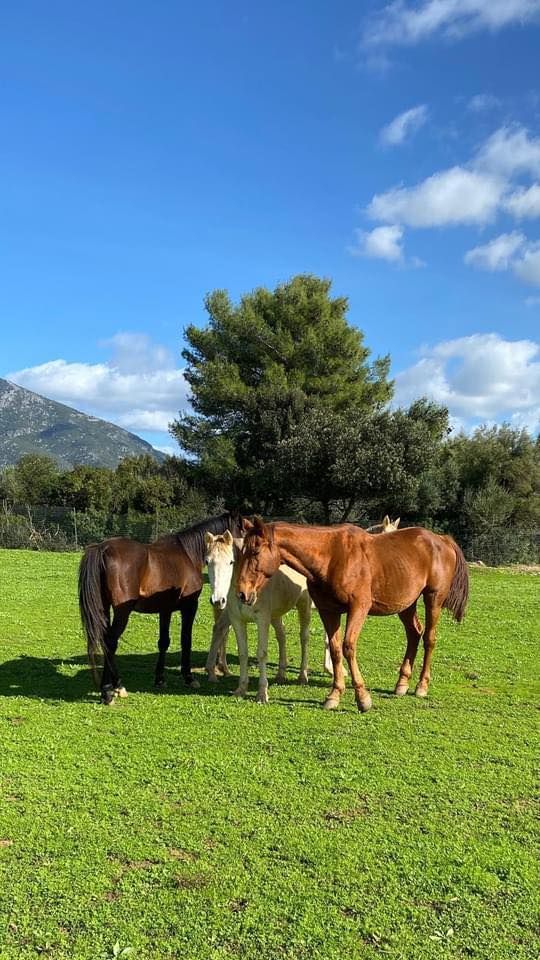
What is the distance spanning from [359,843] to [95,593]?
3881 millimetres

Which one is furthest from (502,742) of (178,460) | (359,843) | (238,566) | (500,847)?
(178,460)

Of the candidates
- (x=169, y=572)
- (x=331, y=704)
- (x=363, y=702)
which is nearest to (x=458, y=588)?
(x=363, y=702)

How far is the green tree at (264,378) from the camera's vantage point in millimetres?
32031

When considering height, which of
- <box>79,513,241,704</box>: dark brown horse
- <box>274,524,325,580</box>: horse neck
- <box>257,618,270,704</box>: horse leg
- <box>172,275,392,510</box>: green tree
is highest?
<box>172,275,392,510</box>: green tree

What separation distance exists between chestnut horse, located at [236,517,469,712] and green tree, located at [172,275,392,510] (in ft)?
77.4

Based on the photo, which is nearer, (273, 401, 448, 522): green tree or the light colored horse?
the light colored horse

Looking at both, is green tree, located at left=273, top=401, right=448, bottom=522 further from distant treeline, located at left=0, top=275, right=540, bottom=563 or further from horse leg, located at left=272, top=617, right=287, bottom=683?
horse leg, located at left=272, top=617, right=287, bottom=683

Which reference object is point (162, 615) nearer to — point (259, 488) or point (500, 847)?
point (500, 847)

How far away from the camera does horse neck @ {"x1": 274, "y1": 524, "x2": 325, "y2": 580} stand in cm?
622

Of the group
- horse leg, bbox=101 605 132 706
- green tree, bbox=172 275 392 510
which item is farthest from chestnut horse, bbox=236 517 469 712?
green tree, bbox=172 275 392 510

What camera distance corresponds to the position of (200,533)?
7.64 meters

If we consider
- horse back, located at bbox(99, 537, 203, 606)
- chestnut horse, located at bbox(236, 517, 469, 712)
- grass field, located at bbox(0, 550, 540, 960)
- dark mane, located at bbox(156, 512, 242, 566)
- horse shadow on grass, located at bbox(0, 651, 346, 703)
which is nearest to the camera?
grass field, located at bbox(0, 550, 540, 960)

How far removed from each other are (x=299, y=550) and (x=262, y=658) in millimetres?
1314

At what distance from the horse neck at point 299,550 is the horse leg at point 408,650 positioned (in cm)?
173
